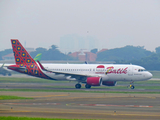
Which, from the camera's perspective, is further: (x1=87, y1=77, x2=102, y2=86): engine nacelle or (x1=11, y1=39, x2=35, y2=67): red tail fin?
(x1=11, y1=39, x2=35, y2=67): red tail fin

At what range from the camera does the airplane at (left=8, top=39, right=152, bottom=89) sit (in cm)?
5185

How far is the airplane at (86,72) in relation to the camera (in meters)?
51.8

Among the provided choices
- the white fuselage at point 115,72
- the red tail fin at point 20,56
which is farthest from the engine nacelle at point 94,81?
the red tail fin at point 20,56

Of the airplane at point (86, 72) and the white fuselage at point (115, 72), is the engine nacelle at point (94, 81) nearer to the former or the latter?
the airplane at point (86, 72)

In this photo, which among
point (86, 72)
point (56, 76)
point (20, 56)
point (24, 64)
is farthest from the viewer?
point (20, 56)

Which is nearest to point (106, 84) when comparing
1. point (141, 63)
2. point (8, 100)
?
point (8, 100)

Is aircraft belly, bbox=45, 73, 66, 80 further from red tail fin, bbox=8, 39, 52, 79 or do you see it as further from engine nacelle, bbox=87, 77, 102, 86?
engine nacelle, bbox=87, 77, 102, 86

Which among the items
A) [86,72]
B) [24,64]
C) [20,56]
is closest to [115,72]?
[86,72]

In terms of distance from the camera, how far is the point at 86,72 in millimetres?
53750

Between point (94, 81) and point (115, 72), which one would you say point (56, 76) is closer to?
point (94, 81)

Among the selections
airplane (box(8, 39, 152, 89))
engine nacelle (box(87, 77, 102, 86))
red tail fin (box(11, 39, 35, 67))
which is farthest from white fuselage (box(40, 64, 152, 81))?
red tail fin (box(11, 39, 35, 67))

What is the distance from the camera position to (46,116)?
22.0m

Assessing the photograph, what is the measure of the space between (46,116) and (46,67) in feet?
111

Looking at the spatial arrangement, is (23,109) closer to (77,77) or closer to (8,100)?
(8,100)
